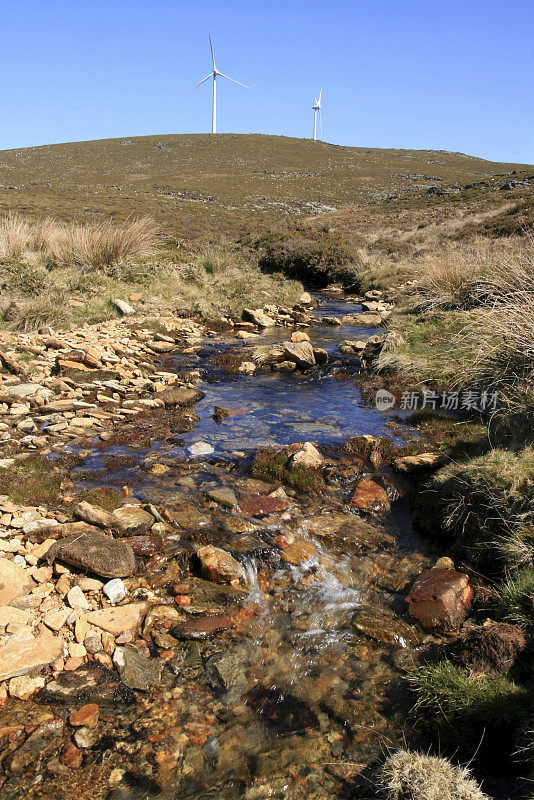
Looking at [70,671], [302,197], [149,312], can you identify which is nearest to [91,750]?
[70,671]

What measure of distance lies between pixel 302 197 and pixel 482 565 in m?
59.4

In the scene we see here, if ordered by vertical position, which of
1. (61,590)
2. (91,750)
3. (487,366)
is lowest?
(91,750)

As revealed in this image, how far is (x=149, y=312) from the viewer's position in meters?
13.8

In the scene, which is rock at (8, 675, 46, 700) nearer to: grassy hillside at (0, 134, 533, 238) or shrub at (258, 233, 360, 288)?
shrub at (258, 233, 360, 288)

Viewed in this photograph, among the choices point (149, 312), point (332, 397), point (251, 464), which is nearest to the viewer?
point (251, 464)

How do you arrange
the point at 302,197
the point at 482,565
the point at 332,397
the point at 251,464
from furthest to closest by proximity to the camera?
the point at 302,197
the point at 332,397
the point at 251,464
the point at 482,565

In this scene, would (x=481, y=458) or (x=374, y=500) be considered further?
(x=374, y=500)

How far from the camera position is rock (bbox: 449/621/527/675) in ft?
10.4

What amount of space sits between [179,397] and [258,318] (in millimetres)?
7044

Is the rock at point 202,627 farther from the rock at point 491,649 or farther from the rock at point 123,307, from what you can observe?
the rock at point 123,307

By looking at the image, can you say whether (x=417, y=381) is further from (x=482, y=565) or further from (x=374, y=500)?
(x=482, y=565)

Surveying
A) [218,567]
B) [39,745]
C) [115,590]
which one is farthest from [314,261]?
[39,745]

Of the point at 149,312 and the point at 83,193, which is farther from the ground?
the point at 83,193

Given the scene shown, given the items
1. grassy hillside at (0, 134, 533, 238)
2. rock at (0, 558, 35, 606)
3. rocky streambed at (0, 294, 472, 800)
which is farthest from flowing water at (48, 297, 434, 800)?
grassy hillside at (0, 134, 533, 238)
